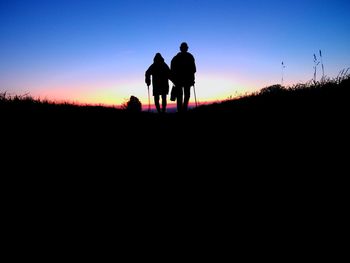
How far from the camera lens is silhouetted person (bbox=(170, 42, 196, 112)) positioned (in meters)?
11.1

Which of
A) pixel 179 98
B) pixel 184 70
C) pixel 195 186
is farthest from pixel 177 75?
pixel 195 186

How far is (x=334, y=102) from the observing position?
16.1 ft

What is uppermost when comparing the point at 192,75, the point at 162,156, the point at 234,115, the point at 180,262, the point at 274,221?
the point at 192,75

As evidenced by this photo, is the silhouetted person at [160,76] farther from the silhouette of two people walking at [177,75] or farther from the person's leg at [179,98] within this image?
the person's leg at [179,98]

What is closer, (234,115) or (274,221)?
(274,221)

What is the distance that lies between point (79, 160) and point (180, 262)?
2678mm

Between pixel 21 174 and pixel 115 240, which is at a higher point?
pixel 21 174

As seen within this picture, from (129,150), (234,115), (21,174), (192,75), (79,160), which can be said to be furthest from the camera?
(192,75)

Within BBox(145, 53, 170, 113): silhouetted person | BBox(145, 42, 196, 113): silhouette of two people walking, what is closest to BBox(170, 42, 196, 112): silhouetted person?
BBox(145, 42, 196, 113): silhouette of two people walking

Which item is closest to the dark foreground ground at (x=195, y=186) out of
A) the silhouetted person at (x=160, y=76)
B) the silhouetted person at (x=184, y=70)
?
the silhouetted person at (x=184, y=70)

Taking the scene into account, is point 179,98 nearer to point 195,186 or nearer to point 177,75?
point 177,75

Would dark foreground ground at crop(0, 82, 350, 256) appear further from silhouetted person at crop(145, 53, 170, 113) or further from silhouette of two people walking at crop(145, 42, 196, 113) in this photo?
silhouetted person at crop(145, 53, 170, 113)

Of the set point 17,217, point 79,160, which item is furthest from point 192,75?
point 17,217

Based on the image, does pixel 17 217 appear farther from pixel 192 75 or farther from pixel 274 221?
pixel 192 75
